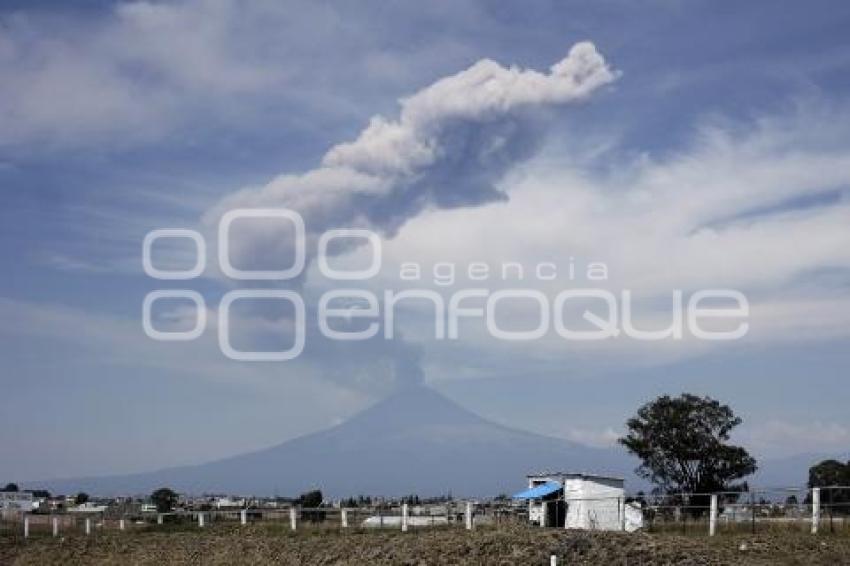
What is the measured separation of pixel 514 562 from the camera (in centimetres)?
2628

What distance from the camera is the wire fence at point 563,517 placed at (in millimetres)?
29766

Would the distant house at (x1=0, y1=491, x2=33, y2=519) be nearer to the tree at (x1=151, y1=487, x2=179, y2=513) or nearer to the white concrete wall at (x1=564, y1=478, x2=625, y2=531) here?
the tree at (x1=151, y1=487, x2=179, y2=513)

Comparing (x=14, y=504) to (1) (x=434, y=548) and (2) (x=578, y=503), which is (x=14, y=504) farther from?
(1) (x=434, y=548)

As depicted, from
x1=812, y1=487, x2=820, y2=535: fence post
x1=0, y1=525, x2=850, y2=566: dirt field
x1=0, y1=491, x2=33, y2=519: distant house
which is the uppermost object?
x1=812, y1=487, x2=820, y2=535: fence post

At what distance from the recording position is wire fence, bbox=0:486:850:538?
29.8 m

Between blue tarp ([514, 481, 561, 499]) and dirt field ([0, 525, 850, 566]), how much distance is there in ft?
18.7

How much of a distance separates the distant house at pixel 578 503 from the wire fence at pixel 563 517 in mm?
36

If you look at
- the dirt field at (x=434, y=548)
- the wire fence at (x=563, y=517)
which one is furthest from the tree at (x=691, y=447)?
the dirt field at (x=434, y=548)

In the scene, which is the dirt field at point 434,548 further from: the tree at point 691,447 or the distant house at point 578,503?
the tree at point 691,447

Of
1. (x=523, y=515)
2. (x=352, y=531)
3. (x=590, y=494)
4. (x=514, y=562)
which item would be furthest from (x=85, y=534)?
(x=514, y=562)

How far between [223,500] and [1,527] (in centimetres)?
3188

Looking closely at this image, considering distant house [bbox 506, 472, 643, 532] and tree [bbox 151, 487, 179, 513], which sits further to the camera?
tree [bbox 151, 487, 179, 513]

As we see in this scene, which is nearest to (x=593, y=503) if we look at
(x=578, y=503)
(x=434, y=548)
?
(x=578, y=503)

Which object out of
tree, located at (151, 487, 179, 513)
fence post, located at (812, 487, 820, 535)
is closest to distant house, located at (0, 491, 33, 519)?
tree, located at (151, 487, 179, 513)
